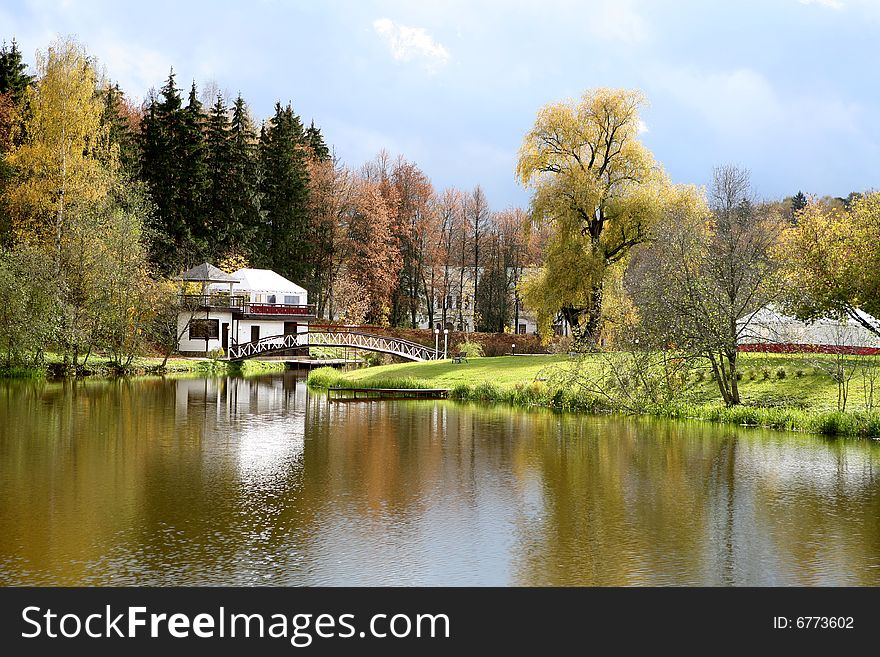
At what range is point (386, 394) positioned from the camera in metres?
32.2

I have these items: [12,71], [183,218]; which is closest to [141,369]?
[183,218]

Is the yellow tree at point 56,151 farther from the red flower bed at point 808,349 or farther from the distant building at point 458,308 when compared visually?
the distant building at point 458,308

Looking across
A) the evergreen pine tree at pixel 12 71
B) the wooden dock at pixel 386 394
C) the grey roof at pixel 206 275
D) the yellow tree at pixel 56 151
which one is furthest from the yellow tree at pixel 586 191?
the evergreen pine tree at pixel 12 71

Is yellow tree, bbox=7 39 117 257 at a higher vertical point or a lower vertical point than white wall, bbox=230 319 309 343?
higher

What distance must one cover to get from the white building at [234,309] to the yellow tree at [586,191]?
2038 centimetres

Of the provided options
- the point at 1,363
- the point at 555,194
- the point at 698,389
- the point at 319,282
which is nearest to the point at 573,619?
the point at 698,389

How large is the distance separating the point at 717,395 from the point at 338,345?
919 inches

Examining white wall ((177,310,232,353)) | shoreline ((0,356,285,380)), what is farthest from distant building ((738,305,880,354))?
white wall ((177,310,232,353))

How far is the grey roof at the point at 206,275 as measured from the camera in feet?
174

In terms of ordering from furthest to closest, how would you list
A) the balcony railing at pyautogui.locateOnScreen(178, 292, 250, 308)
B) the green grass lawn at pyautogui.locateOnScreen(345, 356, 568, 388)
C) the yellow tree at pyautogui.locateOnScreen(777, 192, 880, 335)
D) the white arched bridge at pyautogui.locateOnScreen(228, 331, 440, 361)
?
the balcony railing at pyautogui.locateOnScreen(178, 292, 250, 308), the white arched bridge at pyautogui.locateOnScreen(228, 331, 440, 361), the green grass lawn at pyautogui.locateOnScreen(345, 356, 568, 388), the yellow tree at pyautogui.locateOnScreen(777, 192, 880, 335)

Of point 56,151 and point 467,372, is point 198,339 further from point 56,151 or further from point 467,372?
point 467,372

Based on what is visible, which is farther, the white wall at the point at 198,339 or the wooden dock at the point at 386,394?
the white wall at the point at 198,339

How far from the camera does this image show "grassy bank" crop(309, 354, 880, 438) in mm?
21281

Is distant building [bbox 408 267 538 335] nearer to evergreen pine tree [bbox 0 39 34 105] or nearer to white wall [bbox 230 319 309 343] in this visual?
white wall [bbox 230 319 309 343]
